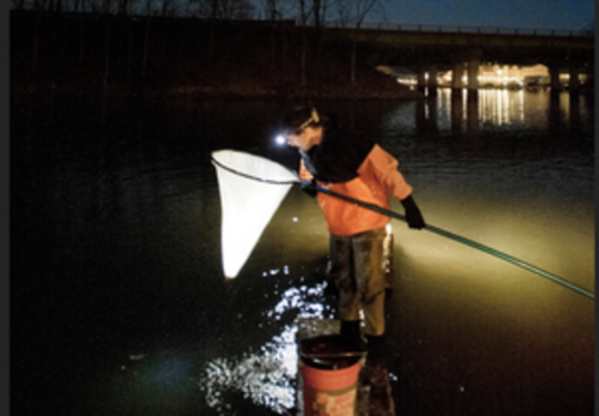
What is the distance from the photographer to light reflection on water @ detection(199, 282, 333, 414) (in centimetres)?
327

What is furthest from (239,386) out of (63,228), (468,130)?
(468,130)

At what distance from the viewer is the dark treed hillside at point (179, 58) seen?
3900 cm

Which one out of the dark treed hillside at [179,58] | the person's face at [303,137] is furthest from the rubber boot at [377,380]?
the dark treed hillside at [179,58]

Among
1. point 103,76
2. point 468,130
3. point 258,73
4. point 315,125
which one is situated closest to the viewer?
point 315,125

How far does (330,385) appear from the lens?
8.36 ft

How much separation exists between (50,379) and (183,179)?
22.4ft

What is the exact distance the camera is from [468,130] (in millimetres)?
19859

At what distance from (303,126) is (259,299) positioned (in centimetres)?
228

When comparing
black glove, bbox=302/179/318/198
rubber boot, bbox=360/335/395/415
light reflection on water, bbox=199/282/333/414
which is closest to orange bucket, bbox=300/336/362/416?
rubber boot, bbox=360/335/395/415

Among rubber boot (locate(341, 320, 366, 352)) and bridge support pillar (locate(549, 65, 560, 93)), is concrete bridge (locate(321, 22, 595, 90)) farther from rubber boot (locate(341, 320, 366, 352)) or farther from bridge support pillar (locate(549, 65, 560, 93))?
rubber boot (locate(341, 320, 366, 352))

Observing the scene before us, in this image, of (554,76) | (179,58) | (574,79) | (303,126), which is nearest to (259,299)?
(303,126)

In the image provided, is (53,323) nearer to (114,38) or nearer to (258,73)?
(258,73)

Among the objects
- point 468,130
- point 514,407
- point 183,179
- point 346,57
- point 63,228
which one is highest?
point 346,57

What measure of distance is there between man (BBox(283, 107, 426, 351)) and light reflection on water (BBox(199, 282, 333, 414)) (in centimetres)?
54
